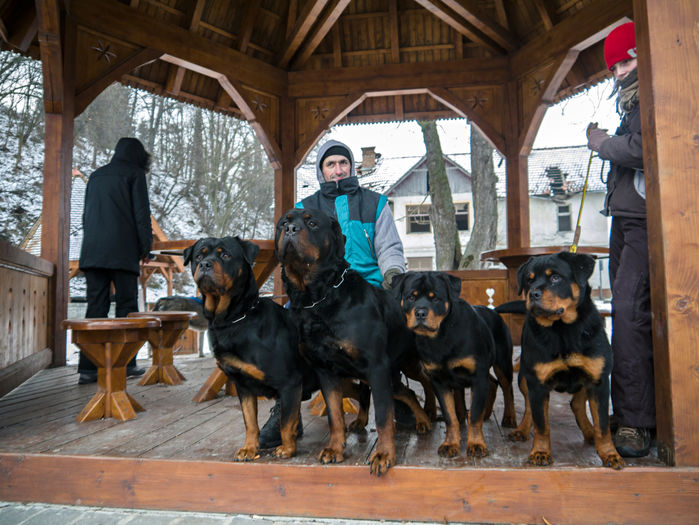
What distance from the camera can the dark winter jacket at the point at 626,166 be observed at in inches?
103

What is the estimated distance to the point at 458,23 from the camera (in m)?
7.29

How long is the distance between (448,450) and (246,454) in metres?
1.00

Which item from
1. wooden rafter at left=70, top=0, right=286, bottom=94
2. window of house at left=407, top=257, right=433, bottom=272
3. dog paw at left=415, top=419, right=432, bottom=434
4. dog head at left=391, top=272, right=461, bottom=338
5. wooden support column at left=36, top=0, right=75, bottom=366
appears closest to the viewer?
dog head at left=391, top=272, right=461, bottom=338

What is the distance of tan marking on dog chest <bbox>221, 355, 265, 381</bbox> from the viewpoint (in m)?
2.55

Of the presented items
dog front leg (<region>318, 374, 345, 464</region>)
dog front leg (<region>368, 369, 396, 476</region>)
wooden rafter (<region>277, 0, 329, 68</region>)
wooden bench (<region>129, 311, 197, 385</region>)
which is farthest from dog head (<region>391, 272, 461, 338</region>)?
wooden rafter (<region>277, 0, 329, 68</region>)

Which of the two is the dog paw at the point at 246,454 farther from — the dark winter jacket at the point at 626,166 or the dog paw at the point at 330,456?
the dark winter jacket at the point at 626,166

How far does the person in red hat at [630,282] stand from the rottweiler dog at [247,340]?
165cm

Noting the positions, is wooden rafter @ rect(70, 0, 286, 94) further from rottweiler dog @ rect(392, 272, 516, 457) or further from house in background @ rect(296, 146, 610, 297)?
house in background @ rect(296, 146, 610, 297)

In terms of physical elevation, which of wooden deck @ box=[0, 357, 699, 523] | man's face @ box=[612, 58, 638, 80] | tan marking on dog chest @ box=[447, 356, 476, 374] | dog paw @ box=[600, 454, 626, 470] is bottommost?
wooden deck @ box=[0, 357, 699, 523]

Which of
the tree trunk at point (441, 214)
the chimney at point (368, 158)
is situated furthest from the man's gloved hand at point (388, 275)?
the chimney at point (368, 158)

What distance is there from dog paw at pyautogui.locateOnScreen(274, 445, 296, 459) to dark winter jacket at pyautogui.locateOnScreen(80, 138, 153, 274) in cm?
301

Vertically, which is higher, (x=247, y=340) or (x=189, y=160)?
(x=189, y=160)

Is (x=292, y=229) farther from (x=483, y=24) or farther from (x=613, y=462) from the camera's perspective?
(x=483, y=24)

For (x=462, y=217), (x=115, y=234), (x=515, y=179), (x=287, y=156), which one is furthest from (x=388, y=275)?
(x=462, y=217)
